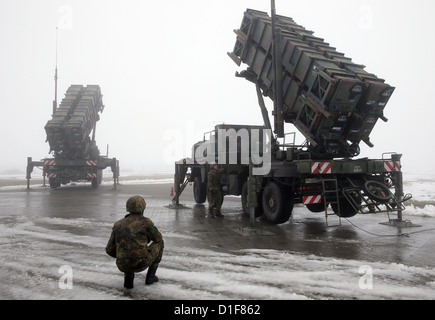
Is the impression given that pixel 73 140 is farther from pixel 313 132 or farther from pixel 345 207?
pixel 345 207

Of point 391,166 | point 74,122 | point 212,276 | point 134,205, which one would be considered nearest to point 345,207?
point 391,166

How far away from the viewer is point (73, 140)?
1977 centimetres

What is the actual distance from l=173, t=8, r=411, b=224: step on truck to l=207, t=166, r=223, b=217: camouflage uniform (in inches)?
25.4

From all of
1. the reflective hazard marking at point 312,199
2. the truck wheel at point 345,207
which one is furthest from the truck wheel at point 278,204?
the truck wheel at point 345,207

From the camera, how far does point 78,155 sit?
21.0 m

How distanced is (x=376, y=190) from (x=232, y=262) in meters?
4.80

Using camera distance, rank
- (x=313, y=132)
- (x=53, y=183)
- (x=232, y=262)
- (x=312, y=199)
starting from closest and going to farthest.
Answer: (x=232, y=262)
(x=312, y=199)
(x=313, y=132)
(x=53, y=183)

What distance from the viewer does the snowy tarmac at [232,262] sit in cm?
411

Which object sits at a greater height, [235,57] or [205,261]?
[235,57]

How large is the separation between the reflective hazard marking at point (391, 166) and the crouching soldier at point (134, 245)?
666 centimetres

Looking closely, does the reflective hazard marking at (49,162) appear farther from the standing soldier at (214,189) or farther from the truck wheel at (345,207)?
the truck wheel at (345,207)
